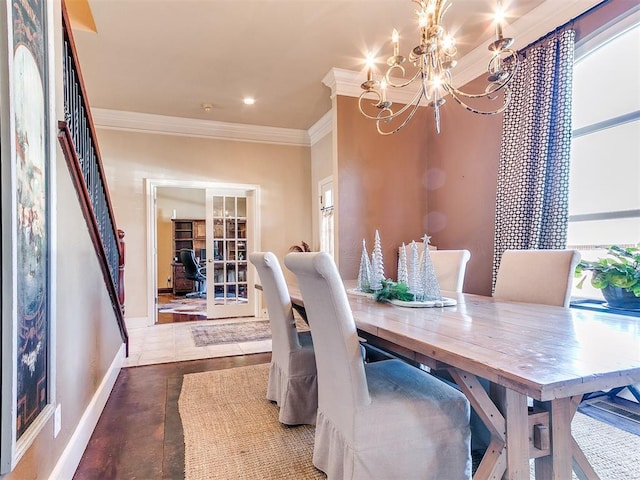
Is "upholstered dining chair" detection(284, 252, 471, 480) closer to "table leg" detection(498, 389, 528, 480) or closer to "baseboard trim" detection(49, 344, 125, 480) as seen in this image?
"table leg" detection(498, 389, 528, 480)

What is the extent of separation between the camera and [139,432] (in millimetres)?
2096

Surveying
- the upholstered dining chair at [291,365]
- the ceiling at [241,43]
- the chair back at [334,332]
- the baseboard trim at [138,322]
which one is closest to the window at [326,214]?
the ceiling at [241,43]

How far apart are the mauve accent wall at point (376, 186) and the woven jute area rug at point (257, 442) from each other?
6.38ft

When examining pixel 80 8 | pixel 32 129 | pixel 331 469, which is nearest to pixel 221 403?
pixel 331 469

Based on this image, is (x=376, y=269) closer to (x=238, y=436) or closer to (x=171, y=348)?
(x=238, y=436)

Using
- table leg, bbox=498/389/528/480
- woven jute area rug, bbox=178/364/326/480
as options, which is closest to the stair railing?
woven jute area rug, bbox=178/364/326/480

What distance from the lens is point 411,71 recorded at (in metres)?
3.88

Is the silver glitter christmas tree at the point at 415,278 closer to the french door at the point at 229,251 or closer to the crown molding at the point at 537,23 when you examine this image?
the crown molding at the point at 537,23

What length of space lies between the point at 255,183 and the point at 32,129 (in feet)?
14.6

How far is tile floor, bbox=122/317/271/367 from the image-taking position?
3521 mm

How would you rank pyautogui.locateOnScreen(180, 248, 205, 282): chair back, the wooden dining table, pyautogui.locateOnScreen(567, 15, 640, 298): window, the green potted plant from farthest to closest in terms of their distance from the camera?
pyautogui.locateOnScreen(180, 248, 205, 282): chair back < pyautogui.locateOnScreen(567, 15, 640, 298): window < the green potted plant < the wooden dining table

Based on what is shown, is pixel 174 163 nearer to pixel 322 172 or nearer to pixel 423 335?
pixel 322 172

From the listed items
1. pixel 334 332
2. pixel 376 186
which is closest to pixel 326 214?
pixel 376 186

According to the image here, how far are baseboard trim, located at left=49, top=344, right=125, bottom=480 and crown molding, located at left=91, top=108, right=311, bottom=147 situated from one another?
3.45 m
